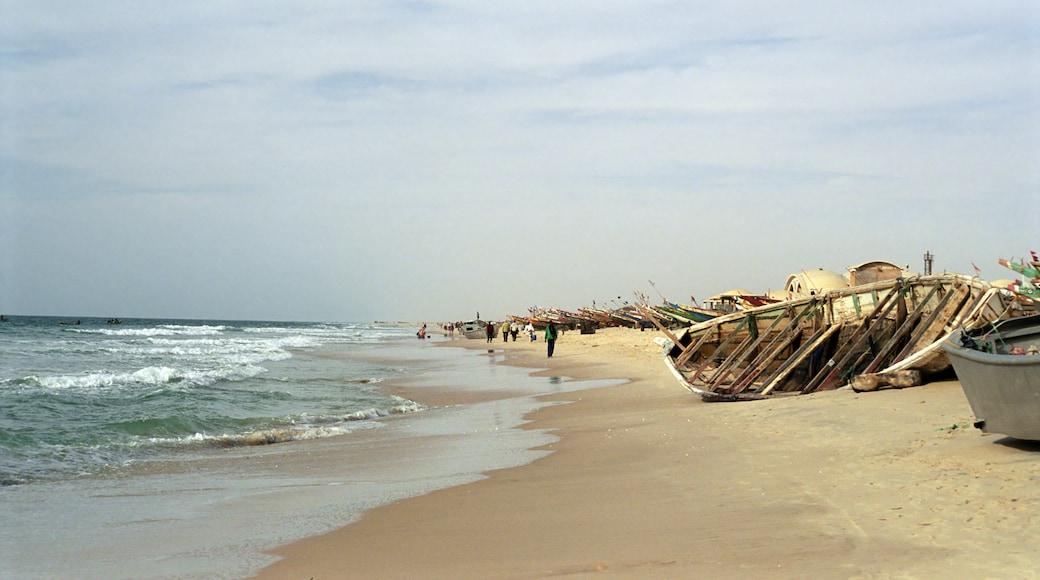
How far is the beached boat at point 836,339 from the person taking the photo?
11.3 meters

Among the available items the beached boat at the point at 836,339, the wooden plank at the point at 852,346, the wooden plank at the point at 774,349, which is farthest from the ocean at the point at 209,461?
the wooden plank at the point at 852,346

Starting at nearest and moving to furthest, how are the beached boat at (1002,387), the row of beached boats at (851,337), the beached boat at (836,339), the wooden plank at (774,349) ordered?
the beached boat at (1002,387)
the row of beached boats at (851,337)
the beached boat at (836,339)
the wooden plank at (774,349)

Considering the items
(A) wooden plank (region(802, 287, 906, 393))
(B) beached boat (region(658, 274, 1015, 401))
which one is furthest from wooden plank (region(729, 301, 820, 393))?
(A) wooden plank (region(802, 287, 906, 393))

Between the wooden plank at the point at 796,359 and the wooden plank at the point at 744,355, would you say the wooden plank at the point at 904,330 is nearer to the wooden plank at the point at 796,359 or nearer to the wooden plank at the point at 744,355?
the wooden plank at the point at 796,359

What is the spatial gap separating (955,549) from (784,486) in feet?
6.36

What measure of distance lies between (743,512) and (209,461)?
711 centimetres

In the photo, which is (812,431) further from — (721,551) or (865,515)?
(721,551)

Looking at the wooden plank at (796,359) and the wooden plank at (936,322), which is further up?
the wooden plank at (936,322)

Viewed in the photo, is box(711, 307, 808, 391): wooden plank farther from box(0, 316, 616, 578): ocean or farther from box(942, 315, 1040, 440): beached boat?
box(942, 315, 1040, 440): beached boat

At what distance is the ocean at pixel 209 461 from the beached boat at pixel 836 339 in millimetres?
3338

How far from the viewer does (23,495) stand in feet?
26.5

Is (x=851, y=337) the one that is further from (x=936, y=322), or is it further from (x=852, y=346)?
(x=936, y=322)

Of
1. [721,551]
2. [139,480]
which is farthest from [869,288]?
[139,480]

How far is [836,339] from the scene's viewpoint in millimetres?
13852
